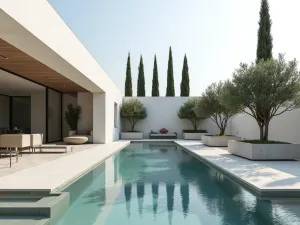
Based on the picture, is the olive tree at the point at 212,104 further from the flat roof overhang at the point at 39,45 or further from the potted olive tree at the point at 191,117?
the flat roof overhang at the point at 39,45

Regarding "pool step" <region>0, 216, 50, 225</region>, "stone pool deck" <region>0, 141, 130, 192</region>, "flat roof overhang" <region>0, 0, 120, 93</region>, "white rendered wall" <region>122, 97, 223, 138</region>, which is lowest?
"pool step" <region>0, 216, 50, 225</region>

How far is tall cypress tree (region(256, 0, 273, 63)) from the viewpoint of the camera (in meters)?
13.1

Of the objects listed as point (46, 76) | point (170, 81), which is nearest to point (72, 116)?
point (46, 76)

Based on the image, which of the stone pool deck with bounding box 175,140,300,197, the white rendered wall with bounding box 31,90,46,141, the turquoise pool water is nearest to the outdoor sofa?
the white rendered wall with bounding box 31,90,46,141

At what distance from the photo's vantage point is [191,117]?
2236cm

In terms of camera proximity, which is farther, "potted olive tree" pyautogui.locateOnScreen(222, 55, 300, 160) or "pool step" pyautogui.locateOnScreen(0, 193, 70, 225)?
"potted olive tree" pyautogui.locateOnScreen(222, 55, 300, 160)

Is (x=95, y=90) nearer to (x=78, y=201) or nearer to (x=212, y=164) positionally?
(x=212, y=164)

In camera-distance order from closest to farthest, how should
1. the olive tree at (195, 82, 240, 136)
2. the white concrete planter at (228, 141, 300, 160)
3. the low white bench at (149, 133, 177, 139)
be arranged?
1. the white concrete planter at (228, 141, 300, 160)
2. the olive tree at (195, 82, 240, 136)
3. the low white bench at (149, 133, 177, 139)

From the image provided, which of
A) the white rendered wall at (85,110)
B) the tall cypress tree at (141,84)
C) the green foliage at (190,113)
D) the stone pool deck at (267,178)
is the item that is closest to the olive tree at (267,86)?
the stone pool deck at (267,178)

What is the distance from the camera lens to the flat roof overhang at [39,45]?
572 centimetres

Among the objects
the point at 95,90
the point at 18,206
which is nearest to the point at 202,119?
the point at 95,90

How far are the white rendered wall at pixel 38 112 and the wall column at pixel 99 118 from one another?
3.43 m

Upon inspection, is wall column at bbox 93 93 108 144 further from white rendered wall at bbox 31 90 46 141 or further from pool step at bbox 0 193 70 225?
pool step at bbox 0 193 70 225

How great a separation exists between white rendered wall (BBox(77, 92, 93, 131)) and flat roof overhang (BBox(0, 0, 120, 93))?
206 inches
